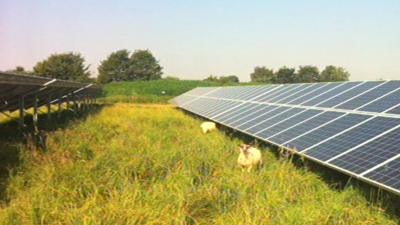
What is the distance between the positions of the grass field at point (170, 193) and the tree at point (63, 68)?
276ft

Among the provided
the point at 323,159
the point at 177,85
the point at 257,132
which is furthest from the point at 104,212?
the point at 177,85

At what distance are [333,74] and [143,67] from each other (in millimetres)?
49367

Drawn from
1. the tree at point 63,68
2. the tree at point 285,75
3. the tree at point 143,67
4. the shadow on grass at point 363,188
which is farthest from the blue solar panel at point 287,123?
the tree at point 143,67

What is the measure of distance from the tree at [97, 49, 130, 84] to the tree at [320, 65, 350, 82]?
50616 mm

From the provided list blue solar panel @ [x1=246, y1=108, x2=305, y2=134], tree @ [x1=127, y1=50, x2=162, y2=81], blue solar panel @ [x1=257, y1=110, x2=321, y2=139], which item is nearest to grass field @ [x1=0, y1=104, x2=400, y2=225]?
blue solar panel @ [x1=257, y1=110, x2=321, y2=139]

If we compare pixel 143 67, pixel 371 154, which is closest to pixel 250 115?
pixel 371 154

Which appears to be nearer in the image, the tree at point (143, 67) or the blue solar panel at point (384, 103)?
the blue solar panel at point (384, 103)

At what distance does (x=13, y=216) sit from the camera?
6453mm

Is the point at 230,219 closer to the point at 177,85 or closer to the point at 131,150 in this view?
the point at 131,150

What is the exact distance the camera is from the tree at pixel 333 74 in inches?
4725

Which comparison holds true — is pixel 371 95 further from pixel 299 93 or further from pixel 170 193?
pixel 170 193

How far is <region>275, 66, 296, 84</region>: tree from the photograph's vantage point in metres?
108

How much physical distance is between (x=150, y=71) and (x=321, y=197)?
374ft

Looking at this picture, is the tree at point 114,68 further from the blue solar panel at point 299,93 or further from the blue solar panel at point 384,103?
the blue solar panel at point 384,103
